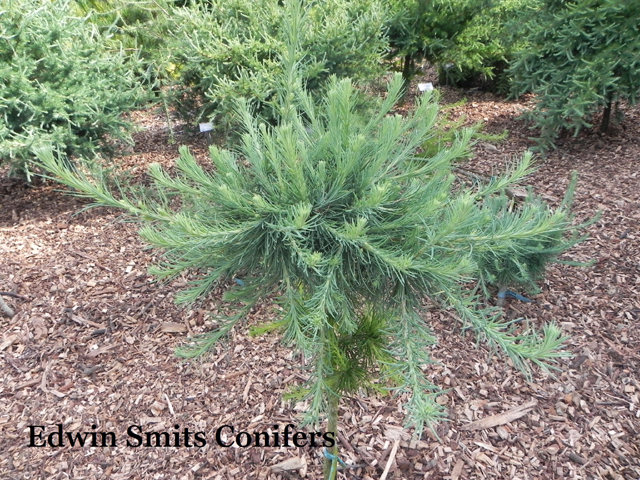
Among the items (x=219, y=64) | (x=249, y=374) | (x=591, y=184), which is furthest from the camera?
(x=219, y=64)

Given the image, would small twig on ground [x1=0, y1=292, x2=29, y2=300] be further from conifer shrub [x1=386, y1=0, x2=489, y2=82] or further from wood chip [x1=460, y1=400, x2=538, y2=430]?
conifer shrub [x1=386, y1=0, x2=489, y2=82]

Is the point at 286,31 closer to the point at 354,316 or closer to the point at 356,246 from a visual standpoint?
the point at 356,246

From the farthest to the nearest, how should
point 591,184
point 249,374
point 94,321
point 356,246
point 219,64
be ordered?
1. point 219,64
2. point 591,184
3. point 94,321
4. point 249,374
5. point 356,246

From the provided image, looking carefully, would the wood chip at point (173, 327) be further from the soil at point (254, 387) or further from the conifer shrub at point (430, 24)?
the conifer shrub at point (430, 24)

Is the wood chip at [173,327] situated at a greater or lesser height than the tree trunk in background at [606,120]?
greater

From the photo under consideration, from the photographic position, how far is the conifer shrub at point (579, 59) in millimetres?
4398

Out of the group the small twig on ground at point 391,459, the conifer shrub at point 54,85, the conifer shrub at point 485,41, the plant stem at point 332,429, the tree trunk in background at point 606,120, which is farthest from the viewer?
the conifer shrub at point 485,41

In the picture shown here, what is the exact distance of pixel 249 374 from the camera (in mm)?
2764

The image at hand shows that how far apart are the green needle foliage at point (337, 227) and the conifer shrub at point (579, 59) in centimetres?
385

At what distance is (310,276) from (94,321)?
2.33 metres

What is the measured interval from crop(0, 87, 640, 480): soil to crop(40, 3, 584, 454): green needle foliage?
0.46m

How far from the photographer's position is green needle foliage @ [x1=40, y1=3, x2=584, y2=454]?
121 centimetres

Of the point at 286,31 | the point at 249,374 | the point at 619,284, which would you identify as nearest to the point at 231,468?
the point at 249,374

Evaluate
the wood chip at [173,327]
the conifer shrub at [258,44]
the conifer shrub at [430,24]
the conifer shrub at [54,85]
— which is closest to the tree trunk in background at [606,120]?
the conifer shrub at [430,24]
